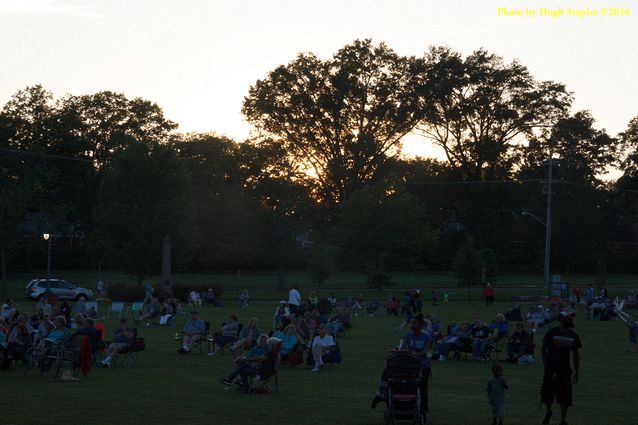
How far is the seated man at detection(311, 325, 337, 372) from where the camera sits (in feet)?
77.5

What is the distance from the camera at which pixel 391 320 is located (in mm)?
43781

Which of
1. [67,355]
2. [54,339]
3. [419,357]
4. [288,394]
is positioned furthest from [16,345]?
[419,357]

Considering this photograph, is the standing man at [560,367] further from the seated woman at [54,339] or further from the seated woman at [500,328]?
the seated woman at [500,328]

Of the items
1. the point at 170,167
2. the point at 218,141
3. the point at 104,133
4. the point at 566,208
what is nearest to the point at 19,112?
the point at 104,133

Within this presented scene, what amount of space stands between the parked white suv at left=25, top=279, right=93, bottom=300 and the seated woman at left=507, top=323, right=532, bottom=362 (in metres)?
35.1

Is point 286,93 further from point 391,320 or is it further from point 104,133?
point 391,320

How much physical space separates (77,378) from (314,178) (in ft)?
214

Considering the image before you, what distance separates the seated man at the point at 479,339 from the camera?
26.5 m

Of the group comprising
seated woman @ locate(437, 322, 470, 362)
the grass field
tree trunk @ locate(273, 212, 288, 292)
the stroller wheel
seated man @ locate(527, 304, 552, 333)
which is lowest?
the grass field

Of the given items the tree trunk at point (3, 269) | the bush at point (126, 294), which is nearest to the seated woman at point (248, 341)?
the bush at point (126, 294)

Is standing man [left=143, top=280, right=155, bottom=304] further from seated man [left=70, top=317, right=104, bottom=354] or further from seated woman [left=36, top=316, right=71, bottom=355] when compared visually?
seated woman [left=36, top=316, right=71, bottom=355]

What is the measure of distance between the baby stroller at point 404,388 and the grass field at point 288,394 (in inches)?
35.5

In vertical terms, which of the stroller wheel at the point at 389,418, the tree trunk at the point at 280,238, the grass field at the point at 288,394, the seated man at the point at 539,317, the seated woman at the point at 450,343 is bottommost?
the grass field at the point at 288,394

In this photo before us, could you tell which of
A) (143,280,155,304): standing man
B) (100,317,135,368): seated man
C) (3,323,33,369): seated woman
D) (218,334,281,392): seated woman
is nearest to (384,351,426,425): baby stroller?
(218,334,281,392): seated woman
